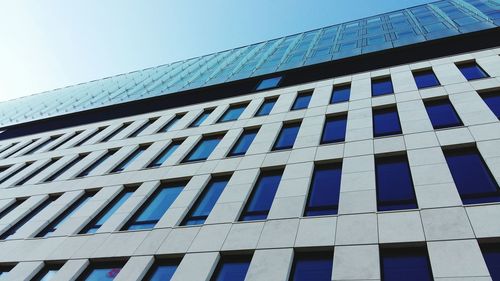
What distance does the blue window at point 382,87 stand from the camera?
2111 centimetres

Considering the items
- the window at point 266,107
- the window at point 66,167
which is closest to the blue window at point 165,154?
the window at point 266,107

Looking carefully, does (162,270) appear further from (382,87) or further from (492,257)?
(382,87)

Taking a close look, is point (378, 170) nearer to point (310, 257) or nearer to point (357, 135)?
point (357, 135)

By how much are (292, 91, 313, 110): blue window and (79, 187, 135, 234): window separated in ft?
33.9

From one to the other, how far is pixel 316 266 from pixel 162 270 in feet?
18.4

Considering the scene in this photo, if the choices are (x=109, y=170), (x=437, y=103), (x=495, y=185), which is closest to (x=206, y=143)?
(x=109, y=170)

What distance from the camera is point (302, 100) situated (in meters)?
23.7

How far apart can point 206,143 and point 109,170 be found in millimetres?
5758

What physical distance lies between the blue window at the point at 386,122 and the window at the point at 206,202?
7.34m

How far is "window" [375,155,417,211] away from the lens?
43.9 ft

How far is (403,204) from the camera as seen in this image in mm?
13258

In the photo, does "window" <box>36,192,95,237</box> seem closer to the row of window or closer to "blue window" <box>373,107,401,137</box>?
the row of window

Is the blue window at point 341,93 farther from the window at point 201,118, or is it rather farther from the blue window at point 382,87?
the window at point 201,118

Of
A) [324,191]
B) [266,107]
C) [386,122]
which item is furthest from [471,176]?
[266,107]
